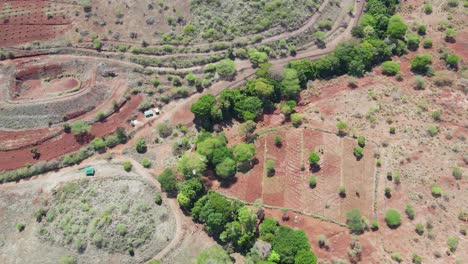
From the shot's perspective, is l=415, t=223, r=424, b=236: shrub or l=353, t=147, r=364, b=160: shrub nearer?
l=415, t=223, r=424, b=236: shrub

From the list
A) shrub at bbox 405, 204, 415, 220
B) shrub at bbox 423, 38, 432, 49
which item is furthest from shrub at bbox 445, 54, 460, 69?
shrub at bbox 405, 204, 415, 220

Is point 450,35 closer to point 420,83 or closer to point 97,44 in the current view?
point 420,83

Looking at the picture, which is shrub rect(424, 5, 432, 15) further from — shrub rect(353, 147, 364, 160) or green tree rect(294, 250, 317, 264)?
green tree rect(294, 250, 317, 264)

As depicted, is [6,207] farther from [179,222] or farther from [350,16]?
[350,16]

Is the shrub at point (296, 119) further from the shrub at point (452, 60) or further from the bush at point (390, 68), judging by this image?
the shrub at point (452, 60)

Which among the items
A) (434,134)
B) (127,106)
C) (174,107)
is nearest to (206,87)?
(174,107)

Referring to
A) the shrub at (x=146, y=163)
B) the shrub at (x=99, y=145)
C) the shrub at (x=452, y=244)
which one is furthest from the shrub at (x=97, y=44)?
the shrub at (x=452, y=244)

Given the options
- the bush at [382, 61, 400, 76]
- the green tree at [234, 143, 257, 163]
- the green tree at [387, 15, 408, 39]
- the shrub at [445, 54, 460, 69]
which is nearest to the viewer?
the green tree at [234, 143, 257, 163]
